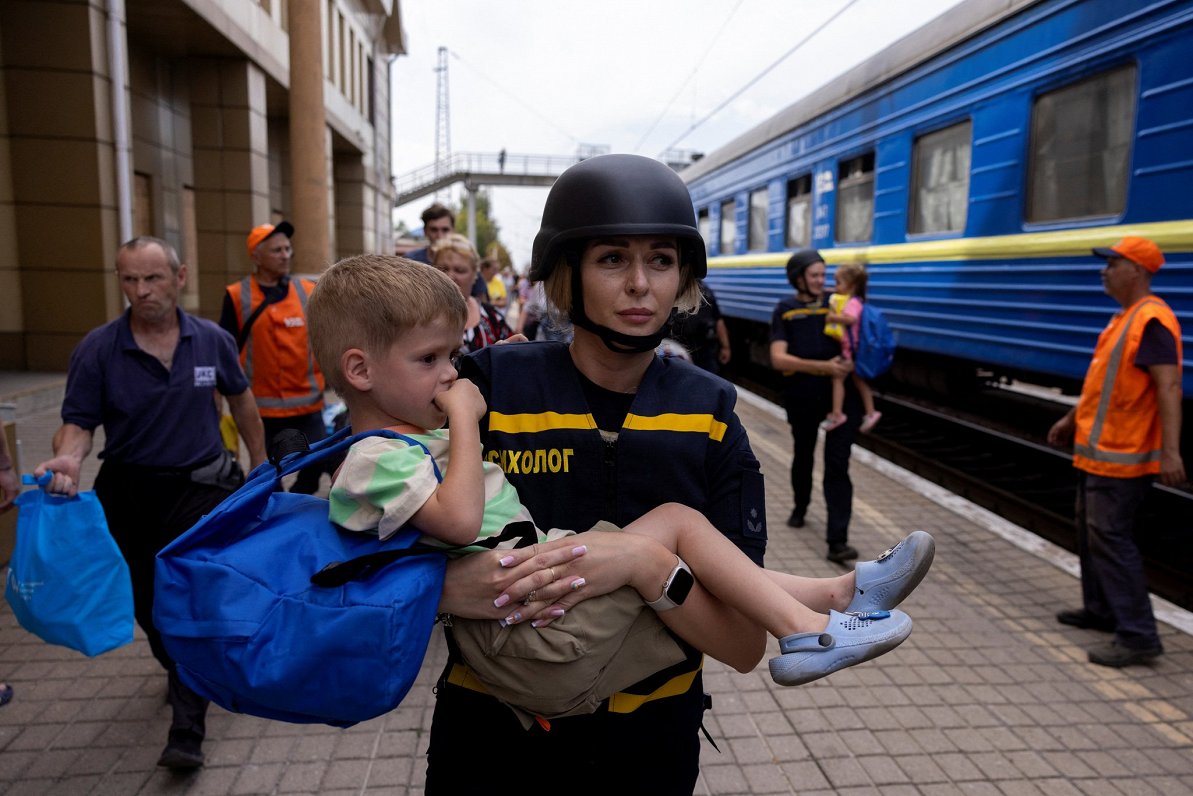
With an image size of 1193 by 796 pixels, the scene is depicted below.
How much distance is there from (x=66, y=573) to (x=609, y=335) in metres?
2.39

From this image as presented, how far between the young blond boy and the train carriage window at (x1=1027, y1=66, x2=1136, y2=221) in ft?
17.8

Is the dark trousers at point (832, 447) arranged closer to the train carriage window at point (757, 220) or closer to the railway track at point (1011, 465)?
the railway track at point (1011, 465)

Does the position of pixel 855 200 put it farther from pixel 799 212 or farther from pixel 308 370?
pixel 308 370

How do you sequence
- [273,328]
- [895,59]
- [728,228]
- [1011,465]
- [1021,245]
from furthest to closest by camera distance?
[728,228], [895,59], [1011,465], [1021,245], [273,328]

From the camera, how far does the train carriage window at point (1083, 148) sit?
5.85 meters

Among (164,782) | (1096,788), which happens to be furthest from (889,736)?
(164,782)

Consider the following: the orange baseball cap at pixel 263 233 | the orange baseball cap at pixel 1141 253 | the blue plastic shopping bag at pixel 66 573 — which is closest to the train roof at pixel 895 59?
the orange baseball cap at pixel 1141 253

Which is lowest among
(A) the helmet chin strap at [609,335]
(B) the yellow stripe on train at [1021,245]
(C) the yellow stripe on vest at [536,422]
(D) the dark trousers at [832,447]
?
(D) the dark trousers at [832,447]

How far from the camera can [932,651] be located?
4375 millimetres

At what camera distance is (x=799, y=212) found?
1117 cm

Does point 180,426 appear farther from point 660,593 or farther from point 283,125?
point 283,125

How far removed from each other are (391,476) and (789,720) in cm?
282

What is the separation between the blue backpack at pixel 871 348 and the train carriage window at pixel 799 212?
4.96 m

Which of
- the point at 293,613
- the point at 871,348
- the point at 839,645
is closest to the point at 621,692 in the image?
→ the point at 839,645
